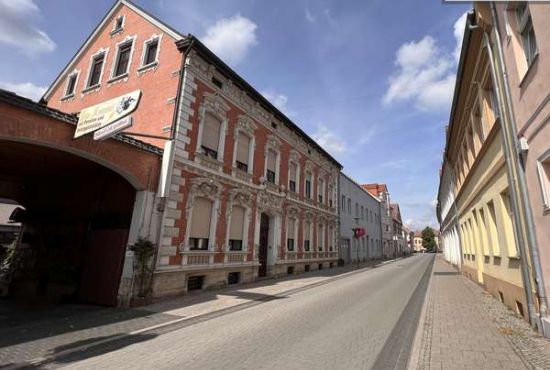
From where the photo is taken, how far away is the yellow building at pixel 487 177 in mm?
7645

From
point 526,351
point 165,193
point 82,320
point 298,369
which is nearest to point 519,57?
point 526,351

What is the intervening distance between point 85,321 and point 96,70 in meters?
12.5

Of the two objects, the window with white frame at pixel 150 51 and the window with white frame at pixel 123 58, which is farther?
the window with white frame at pixel 123 58

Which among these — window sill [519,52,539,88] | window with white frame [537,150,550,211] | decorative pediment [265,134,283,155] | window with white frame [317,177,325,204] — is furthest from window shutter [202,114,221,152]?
window with white frame [317,177,325,204]

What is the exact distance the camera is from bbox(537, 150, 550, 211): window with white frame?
518 centimetres

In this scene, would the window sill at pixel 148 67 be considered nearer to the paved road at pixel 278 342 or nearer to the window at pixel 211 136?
the window at pixel 211 136

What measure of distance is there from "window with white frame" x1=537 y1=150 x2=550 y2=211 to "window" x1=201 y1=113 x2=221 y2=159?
33.9 feet

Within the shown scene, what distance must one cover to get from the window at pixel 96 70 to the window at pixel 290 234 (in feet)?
42.0

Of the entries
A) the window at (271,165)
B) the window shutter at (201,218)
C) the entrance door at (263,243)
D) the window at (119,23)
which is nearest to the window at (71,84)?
the window at (119,23)

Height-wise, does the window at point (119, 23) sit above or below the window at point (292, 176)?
above

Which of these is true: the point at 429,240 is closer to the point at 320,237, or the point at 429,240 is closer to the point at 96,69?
the point at 320,237

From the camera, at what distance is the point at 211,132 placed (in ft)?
41.5

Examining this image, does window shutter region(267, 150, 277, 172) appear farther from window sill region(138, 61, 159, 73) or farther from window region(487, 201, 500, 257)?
window region(487, 201, 500, 257)

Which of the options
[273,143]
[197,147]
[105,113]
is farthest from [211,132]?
[105,113]
